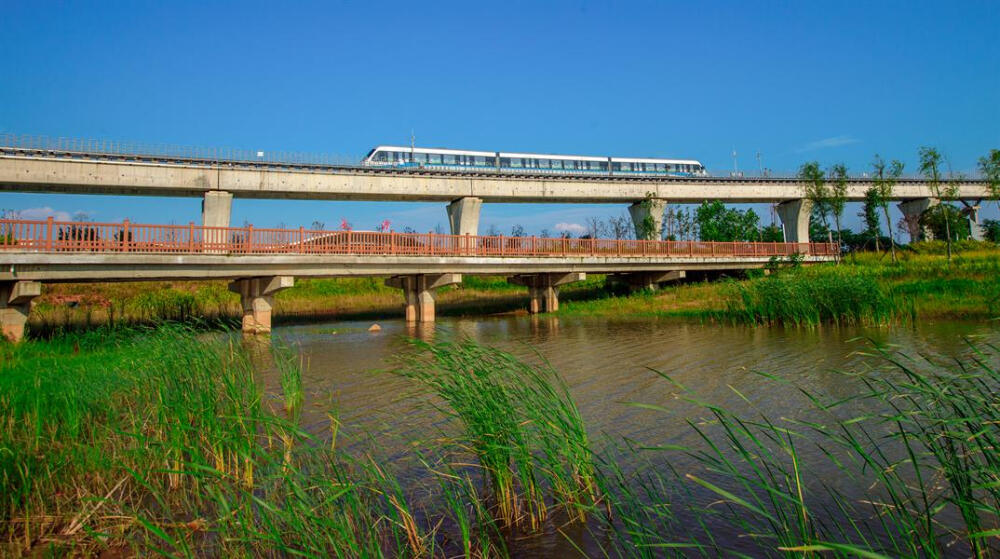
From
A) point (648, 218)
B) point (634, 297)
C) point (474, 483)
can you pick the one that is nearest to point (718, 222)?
point (648, 218)

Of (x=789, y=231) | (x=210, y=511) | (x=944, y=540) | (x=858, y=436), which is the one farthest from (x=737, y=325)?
(x=789, y=231)

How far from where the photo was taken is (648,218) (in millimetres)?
36188

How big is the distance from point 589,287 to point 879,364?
26.1 metres

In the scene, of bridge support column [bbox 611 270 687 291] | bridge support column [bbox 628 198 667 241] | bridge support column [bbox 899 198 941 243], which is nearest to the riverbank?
bridge support column [bbox 611 270 687 291]

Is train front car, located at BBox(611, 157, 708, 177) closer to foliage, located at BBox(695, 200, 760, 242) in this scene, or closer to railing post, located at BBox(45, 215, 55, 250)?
foliage, located at BBox(695, 200, 760, 242)

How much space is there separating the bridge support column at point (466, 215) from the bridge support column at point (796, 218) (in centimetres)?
2254

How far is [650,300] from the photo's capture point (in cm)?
2755

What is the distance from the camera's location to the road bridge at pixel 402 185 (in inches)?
967

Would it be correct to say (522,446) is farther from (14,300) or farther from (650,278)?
(650,278)

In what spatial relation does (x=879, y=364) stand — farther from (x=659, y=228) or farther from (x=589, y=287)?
(x=659, y=228)

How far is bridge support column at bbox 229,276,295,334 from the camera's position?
20828 millimetres

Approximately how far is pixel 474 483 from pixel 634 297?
25471mm

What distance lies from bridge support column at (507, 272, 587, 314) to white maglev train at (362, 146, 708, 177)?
10.3 metres

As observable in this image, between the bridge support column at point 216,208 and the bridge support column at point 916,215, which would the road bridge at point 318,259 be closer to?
the bridge support column at point 216,208
